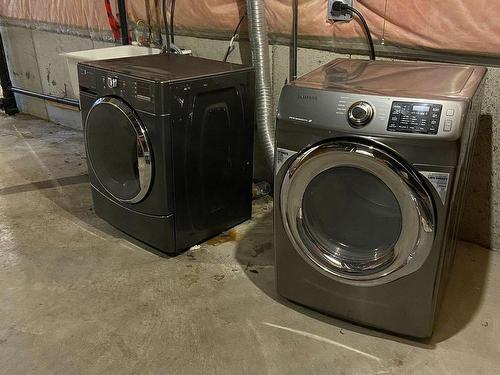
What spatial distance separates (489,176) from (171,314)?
5.18 feet

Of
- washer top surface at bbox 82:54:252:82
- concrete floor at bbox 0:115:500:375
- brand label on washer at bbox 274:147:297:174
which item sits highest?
washer top surface at bbox 82:54:252:82

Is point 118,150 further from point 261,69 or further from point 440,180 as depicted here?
point 440,180

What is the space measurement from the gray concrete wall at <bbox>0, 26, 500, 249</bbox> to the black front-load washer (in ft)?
1.39

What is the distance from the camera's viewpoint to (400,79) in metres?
1.62

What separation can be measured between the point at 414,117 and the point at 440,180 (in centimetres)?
20

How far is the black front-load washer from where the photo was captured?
1979mm

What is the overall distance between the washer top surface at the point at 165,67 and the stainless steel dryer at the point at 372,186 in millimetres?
557

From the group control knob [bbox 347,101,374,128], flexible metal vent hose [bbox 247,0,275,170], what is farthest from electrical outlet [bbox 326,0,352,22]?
control knob [bbox 347,101,374,128]

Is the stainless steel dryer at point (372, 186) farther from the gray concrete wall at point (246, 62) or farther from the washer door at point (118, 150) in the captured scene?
the washer door at point (118, 150)

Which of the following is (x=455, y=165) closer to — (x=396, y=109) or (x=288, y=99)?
(x=396, y=109)

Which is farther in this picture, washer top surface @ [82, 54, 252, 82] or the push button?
washer top surface @ [82, 54, 252, 82]

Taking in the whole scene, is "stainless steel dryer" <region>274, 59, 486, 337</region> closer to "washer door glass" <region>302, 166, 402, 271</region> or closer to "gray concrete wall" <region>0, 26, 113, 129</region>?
"washer door glass" <region>302, 166, 402, 271</region>

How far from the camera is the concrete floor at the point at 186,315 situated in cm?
159

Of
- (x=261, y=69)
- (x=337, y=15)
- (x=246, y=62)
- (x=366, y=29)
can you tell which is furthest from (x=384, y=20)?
(x=246, y=62)
